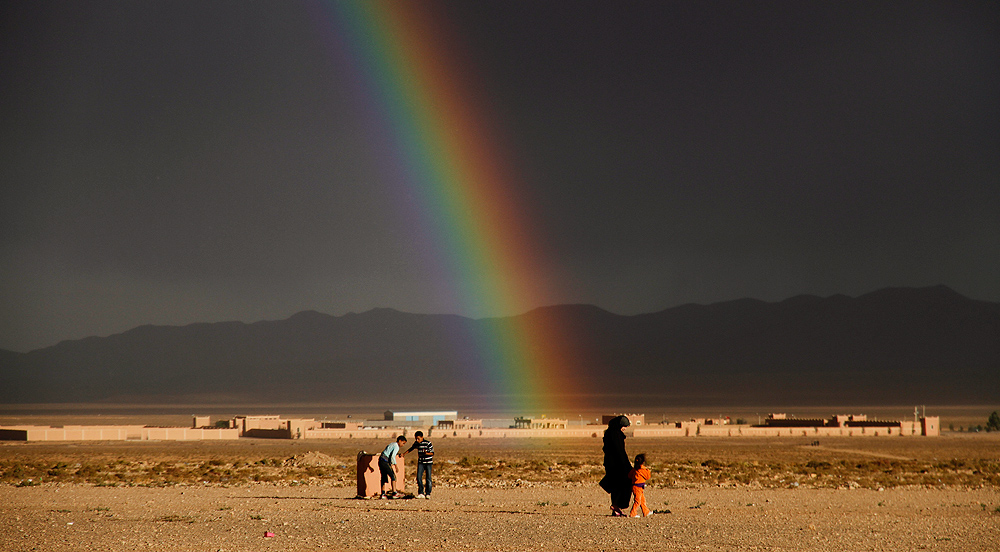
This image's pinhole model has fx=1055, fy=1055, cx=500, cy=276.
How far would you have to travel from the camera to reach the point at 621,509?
1889 centimetres

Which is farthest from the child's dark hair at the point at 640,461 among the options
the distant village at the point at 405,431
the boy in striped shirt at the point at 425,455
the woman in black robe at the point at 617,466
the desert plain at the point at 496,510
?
the distant village at the point at 405,431

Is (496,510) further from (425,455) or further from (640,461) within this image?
(640,461)

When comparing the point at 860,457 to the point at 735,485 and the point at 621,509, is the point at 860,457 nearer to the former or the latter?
the point at 735,485

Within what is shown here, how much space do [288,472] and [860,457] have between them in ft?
86.8

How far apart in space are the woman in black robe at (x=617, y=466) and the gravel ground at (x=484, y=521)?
42 cm

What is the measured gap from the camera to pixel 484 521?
1781 cm

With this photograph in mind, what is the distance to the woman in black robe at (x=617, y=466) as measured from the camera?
1769cm

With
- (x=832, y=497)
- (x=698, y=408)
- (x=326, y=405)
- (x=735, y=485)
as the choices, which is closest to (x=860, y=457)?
(x=735, y=485)

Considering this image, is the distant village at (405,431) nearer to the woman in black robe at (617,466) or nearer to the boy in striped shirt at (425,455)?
the boy in striped shirt at (425,455)

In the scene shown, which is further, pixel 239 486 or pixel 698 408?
pixel 698 408

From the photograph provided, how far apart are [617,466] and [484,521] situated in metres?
2.43

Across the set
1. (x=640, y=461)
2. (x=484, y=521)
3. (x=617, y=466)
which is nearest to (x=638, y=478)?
(x=640, y=461)

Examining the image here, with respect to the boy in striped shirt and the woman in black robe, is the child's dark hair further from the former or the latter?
the boy in striped shirt

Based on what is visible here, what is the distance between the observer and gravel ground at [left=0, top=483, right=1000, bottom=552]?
Answer: 49.3ft
